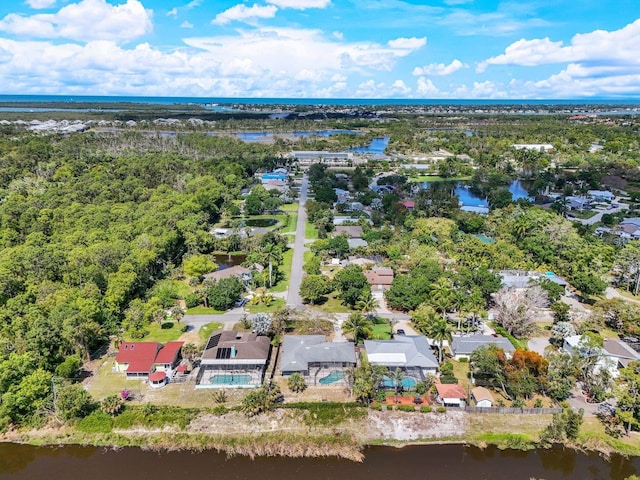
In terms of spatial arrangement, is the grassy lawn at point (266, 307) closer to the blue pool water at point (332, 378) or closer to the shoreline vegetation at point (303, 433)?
the blue pool water at point (332, 378)

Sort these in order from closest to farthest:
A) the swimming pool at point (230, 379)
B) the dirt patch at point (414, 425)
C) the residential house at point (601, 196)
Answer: the dirt patch at point (414, 425) → the swimming pool at point (230, 379) → the residential house at point (601, 196)

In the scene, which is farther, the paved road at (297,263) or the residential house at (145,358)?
the paved road at (297,263)

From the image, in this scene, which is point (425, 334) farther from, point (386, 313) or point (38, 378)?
point (38, 378)

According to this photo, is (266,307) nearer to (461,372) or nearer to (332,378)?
(332,378)

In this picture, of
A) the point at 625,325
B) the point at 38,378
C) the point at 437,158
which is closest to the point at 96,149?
the point at 437,158

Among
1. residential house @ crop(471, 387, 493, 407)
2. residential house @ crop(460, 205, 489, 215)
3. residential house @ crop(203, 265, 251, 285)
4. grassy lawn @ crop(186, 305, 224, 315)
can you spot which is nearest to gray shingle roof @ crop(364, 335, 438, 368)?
residential house @ crop(471, 387, 493, 407)

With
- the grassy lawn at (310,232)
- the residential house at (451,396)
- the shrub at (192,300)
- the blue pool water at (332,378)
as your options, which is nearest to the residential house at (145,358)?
the shrub at (192,300)

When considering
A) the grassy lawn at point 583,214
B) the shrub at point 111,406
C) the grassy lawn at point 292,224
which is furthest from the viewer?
the grassy lawn at point 583,214

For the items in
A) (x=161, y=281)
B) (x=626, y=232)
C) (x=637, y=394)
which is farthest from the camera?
(x=626, y=232)
